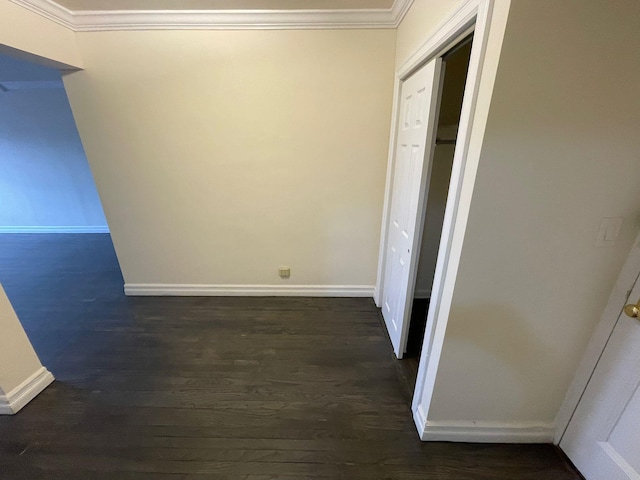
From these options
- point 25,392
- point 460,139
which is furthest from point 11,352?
point 460,139

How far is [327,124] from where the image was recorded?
219 centimetres

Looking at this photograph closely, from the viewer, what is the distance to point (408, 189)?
178 centimetres

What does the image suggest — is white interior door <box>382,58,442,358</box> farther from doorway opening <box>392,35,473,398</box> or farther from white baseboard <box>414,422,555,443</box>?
white baseboard <box>414,422,555,443</box>

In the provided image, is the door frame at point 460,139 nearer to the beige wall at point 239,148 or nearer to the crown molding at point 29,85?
the beige wall at point 239,148

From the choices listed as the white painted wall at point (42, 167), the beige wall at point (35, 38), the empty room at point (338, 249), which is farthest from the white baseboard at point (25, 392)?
the white painted wall at point (42, 167)

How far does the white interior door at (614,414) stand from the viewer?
1.11 m

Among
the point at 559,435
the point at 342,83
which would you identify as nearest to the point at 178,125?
the point at 342,83

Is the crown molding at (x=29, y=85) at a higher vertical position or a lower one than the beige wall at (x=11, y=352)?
higher

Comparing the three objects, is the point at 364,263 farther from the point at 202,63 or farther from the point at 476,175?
the point at 202,63

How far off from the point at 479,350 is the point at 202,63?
8.31ft

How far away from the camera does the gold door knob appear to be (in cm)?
105

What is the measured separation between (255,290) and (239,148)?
1340mm

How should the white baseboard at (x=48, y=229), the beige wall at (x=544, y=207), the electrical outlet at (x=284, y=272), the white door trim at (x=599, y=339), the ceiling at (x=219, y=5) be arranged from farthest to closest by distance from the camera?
1. the white baseboard at (x=48, y=229)
2. the electrical outlet at (x=284, y=272)
3. the ceiling at (x=219, y=5)
4. the white door trim at (x=599, y=339)
5. the beige wall at (x=544, y=207)

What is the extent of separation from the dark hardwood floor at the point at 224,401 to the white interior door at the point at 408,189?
0.35 metres
